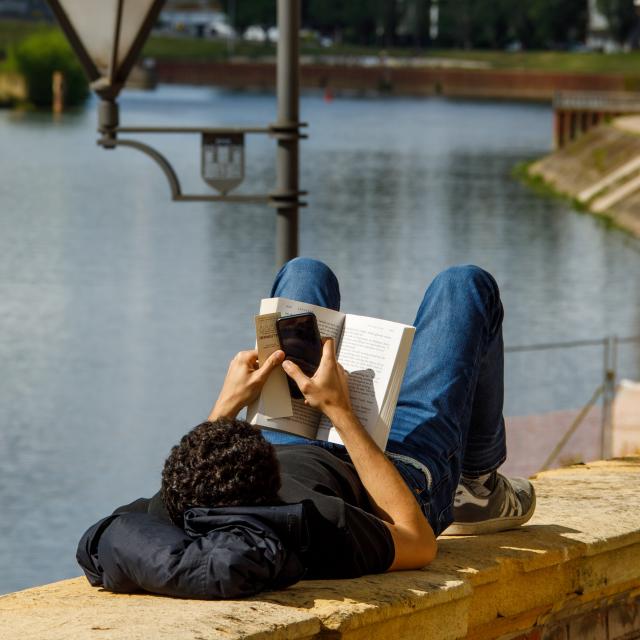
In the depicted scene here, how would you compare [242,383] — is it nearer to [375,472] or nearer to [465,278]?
[375,472]

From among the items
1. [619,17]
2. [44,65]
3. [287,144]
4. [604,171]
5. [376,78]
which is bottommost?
[604,171]

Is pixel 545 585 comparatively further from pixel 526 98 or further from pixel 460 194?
pixel 526 98

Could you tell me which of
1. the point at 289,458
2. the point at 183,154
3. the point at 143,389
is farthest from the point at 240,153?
the point at 183,154

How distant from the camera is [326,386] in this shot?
3.09 metres

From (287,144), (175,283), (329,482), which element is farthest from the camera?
(175,283)

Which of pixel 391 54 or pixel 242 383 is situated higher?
pixel 242 383

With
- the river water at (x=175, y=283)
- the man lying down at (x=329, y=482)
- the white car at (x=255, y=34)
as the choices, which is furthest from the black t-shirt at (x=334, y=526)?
the white car at (x=255, y=34)

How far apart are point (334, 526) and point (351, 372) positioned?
0.43 meters

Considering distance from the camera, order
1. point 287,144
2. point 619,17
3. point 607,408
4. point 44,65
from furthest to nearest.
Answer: point 619,17, point 44,65, point 607,408, point 287,144

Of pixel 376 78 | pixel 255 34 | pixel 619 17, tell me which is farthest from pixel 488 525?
pixel 255 34

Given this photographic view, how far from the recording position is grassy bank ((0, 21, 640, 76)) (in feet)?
320

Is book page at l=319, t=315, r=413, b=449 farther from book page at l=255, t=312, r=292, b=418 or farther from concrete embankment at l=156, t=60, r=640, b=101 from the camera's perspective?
concrete embankment at l=156, t=60, r=640, b=101

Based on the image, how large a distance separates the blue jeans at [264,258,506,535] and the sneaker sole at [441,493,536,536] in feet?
0.59

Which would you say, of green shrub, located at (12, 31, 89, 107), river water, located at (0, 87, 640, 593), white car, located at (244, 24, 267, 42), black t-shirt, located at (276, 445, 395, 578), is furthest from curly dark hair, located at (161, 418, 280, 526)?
white car, located at (244, 24, 267, 42)
